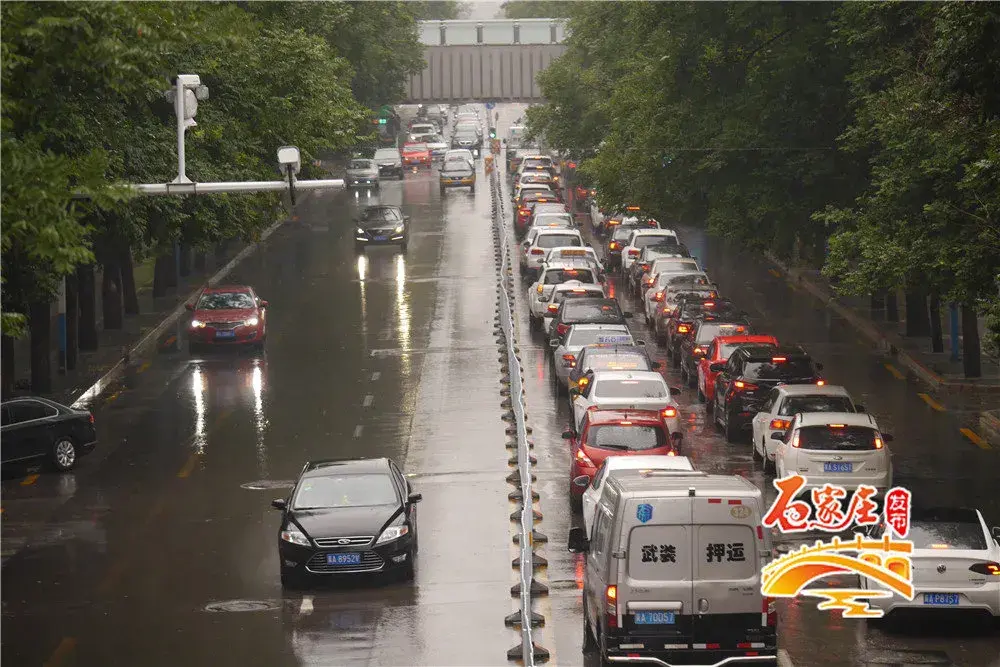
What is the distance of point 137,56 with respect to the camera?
17719 millimetres

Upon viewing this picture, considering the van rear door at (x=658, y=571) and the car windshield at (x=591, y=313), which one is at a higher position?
the car windshield at (x=591, y=313)

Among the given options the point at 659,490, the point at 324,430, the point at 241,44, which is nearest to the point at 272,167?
the point at 241,44

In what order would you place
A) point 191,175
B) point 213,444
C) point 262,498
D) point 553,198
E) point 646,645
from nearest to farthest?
point 646,645 < point 262,498 < point 191,175 < point 213,444 < point 553,198

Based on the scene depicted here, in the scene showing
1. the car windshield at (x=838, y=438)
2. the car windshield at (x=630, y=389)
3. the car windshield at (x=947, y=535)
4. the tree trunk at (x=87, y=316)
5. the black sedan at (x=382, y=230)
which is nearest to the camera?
the car windshield at (x=947, y=535)

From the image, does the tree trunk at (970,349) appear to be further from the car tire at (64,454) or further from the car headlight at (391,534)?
the car tire at (64,454)

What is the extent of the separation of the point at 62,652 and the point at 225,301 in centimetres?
2544

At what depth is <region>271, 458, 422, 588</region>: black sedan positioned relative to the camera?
2089 cm

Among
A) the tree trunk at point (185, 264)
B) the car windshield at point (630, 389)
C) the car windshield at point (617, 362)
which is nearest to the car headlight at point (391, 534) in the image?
the car windshield at point (630, 389)

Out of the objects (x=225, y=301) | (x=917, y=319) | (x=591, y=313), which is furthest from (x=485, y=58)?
(x=591, y=313)

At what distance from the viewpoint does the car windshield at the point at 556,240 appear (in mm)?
54062

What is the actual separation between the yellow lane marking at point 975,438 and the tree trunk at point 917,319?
35.0 ft

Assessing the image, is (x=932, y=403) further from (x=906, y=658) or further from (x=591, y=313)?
(x=906, y=658)

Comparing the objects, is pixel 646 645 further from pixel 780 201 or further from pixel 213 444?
pixel 780 201

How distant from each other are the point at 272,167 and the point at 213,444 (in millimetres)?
6900
